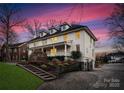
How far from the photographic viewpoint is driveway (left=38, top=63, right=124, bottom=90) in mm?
6250

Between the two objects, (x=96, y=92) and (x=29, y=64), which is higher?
(x=29, y=64)

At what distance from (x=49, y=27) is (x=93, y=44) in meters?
0.79

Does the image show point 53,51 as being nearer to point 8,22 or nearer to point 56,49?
point 56,49

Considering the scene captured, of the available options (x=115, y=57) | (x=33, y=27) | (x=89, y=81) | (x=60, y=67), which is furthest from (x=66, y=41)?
(x=115, y=57)

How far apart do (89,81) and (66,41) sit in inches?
30.0

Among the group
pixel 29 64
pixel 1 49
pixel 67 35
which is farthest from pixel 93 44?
pixel 1 49

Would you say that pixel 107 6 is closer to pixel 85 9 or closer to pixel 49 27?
pixel 85 9

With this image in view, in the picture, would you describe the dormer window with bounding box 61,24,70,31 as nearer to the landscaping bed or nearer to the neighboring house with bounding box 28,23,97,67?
the neighboring house with bounding box 28,23,97,67

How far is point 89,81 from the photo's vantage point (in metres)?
6.29

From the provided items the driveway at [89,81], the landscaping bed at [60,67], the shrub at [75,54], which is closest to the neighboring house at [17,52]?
the landscaping bed at [60,67]

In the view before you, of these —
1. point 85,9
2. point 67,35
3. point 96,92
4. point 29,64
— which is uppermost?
point 85,9

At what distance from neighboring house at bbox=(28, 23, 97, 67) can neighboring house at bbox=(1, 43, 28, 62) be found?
84mm

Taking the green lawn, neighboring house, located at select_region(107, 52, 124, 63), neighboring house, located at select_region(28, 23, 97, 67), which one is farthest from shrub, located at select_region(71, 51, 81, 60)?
the green lawn

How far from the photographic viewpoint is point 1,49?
6.36 m
